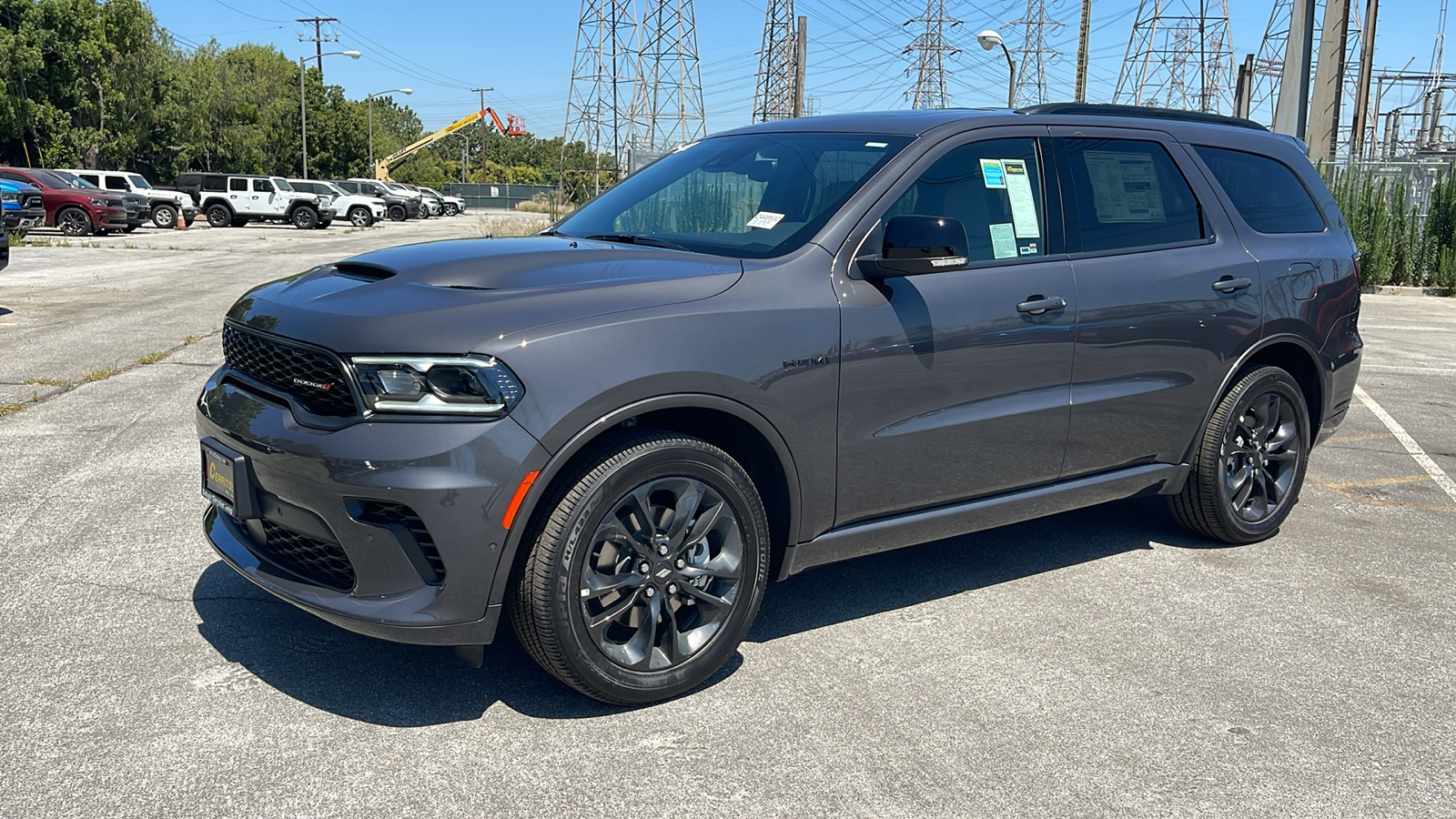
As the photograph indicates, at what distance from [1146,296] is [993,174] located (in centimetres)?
84

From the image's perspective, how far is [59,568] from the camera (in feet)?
15.0

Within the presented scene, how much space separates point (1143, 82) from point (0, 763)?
5768 centimetres

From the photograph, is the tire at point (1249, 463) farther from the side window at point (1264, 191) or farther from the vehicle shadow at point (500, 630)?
the side window at point (1264, 191)

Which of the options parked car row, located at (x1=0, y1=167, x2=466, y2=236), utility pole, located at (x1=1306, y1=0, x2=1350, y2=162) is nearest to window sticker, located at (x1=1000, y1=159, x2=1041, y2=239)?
utility pole, located at (x1=1306, y1=0, x2=1350, y2=162)

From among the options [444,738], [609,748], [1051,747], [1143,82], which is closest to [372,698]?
[444,738]

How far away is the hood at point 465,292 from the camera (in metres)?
3.22

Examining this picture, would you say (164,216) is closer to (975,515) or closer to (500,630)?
(500,630)

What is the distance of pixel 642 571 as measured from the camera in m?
3.51

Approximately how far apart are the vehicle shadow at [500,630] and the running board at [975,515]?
409 mm

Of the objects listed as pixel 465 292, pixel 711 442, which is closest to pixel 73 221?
pixel 465 292

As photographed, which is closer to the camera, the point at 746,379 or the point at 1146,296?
the point at 746,379

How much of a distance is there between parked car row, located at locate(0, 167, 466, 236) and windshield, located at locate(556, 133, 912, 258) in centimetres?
2190

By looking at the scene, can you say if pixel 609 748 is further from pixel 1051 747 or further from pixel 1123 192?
pixel 1123 192

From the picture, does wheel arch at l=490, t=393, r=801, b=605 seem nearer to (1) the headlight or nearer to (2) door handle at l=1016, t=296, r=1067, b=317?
(1) the headlight
